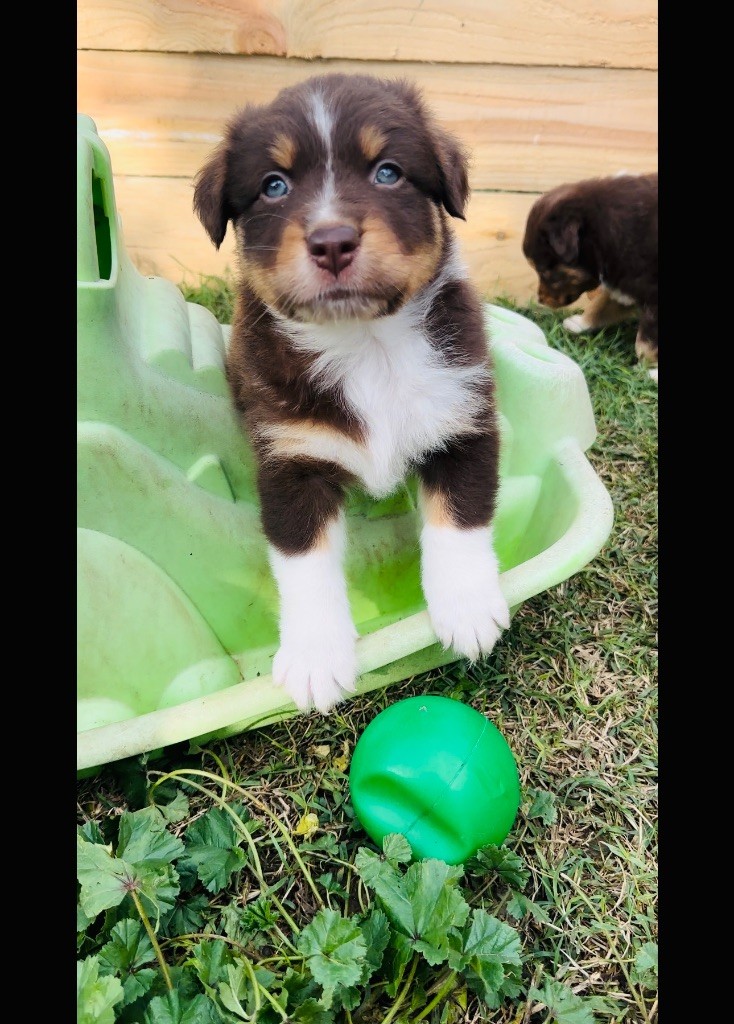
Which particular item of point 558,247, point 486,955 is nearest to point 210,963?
point 486,955

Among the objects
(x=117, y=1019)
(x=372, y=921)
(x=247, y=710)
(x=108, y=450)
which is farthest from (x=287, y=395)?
(x=117, y=1019)

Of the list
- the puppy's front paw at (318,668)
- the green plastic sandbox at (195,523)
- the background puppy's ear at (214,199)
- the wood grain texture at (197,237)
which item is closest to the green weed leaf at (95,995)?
the green plastic sandbox at (195,523)

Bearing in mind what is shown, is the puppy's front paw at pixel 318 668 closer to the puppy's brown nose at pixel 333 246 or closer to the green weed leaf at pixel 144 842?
the green weed leaf at pixel 144 842

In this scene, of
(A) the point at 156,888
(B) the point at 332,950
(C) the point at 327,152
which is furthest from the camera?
(C) the point at 327,152

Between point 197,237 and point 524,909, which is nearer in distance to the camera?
point 524,909

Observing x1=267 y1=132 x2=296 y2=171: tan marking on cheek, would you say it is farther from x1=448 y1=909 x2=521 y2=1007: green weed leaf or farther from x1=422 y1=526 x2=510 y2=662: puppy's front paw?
x1=448 y1=909 x2=521 y2=1007: green weed leaf

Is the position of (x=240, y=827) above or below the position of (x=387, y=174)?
below

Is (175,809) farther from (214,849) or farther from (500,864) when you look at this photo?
(500,864)
